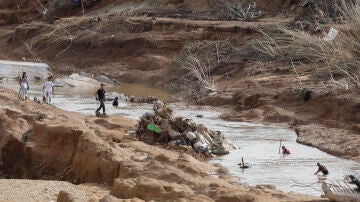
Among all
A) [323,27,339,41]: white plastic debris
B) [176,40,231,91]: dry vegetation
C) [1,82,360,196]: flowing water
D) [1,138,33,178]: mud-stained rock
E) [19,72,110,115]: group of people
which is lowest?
[1,138,33,178]: mud-stained rock

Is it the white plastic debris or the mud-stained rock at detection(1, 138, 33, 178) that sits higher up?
the white plastic debris

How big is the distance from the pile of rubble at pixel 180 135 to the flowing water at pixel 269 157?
38 cm

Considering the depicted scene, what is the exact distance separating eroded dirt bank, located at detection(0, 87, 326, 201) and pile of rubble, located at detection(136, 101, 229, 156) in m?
0.47

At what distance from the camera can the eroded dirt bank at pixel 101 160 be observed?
9492 mm

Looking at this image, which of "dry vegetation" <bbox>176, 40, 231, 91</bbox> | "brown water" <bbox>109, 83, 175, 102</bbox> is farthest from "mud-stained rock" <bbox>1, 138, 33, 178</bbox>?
"dry vegetation" <bbox>176, 40, 231, 91</bbox>

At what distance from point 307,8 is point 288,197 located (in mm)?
20780

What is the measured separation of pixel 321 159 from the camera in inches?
570

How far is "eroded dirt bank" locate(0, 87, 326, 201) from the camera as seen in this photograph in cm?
949

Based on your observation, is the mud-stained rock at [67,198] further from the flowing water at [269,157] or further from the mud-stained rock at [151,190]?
the flowing water at [269,157]

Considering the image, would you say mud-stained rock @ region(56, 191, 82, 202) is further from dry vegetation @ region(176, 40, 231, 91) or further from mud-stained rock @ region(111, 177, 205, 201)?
dry vegetation @ region(176, 40, 231, 91)

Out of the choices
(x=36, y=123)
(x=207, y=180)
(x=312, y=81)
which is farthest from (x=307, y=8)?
(x=207, y=180)

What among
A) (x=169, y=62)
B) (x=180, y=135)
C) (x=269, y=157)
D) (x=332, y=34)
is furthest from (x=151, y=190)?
(x=169, y=62)

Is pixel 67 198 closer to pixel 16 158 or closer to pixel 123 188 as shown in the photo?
pixel 123 188

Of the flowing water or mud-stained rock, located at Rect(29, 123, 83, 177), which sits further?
mud-stained rock, located at Rect(29, 123, 83, 177)
